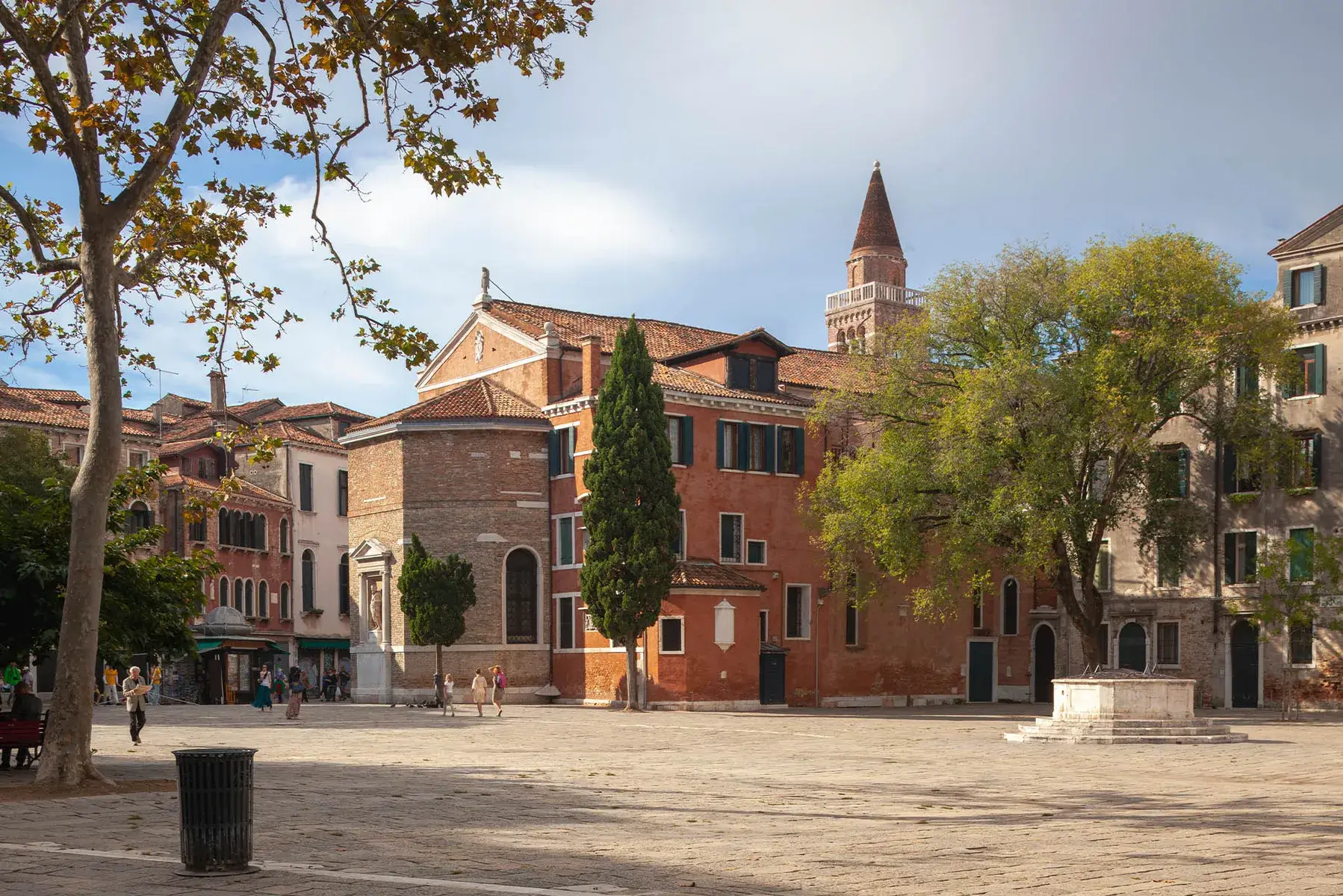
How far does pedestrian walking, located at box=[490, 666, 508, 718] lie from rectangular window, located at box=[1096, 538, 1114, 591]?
63.3ft

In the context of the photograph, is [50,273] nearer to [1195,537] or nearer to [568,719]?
[568,719]

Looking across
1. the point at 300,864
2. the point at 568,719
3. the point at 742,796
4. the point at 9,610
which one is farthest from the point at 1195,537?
the point at 300,864

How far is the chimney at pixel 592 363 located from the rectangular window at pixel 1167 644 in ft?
61.6

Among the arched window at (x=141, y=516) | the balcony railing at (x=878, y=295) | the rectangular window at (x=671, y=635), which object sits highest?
the balcony railing at (x=878, y=295)

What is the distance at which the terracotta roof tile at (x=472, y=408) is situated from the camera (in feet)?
155

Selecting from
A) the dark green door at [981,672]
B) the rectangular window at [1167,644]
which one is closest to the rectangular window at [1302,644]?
the rectangular window at [1167,644]

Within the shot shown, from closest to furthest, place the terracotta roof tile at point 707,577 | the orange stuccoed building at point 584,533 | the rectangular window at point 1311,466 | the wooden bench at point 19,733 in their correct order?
1. the wooden bench at point 19,733
2. the terracotta roof tile at point 707,577
3. the rectangular window at point 1311,466
4. the orange stuccoed building at point 584,533

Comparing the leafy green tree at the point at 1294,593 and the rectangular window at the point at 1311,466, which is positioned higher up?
the rectangular window at the point at 1311,466

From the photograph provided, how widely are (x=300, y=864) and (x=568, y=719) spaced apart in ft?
84.2

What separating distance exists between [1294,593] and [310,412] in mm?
45958

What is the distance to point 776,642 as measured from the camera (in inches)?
1809

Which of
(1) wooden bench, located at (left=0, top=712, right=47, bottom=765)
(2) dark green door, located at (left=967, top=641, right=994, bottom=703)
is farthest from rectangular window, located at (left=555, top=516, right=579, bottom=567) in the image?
(1) wooden bench, located at (left=0, top=712, right=47, bottom=765)

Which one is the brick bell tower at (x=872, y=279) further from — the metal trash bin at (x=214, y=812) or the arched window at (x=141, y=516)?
the metal trash bin at (x=214, y=812)

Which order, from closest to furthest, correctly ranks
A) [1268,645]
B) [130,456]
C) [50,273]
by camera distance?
[50,273]
[1268,645]
[130,456]
